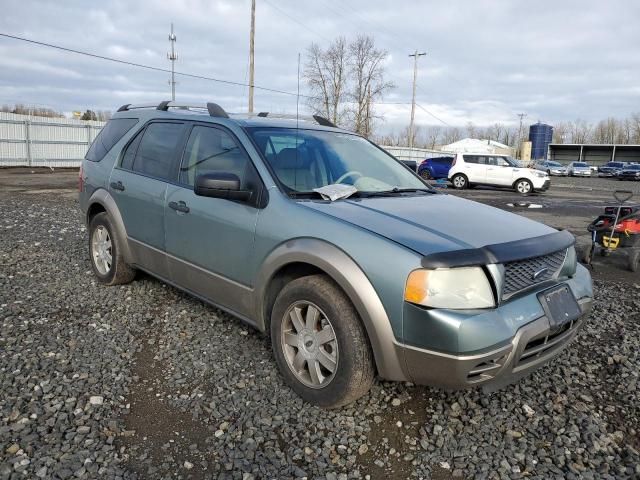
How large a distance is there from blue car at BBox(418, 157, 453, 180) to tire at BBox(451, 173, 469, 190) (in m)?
4.25

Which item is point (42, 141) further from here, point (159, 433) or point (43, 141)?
point (159, 433)

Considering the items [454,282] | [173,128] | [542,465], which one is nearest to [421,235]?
[454,282]

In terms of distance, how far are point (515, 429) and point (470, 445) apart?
1.09 ft

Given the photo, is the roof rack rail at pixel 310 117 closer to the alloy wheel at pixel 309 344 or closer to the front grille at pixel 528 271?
the alloy wheel at pixel 309 344

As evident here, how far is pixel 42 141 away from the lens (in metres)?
23.6

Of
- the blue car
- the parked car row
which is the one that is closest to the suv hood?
the parked car row

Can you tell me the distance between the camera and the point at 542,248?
2721 millimetres

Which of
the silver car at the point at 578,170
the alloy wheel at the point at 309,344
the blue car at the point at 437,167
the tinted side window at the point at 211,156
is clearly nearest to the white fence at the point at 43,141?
the blue car at the point at 437,167

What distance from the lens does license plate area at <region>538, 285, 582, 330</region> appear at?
103 inches

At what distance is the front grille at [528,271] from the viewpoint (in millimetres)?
2518

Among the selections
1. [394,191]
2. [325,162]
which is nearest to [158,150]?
[325,162]

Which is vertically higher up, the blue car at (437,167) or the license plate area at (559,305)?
the blue car at (437,167)

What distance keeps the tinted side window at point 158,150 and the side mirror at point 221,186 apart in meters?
0.98

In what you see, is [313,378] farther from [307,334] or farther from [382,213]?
[382,213]
